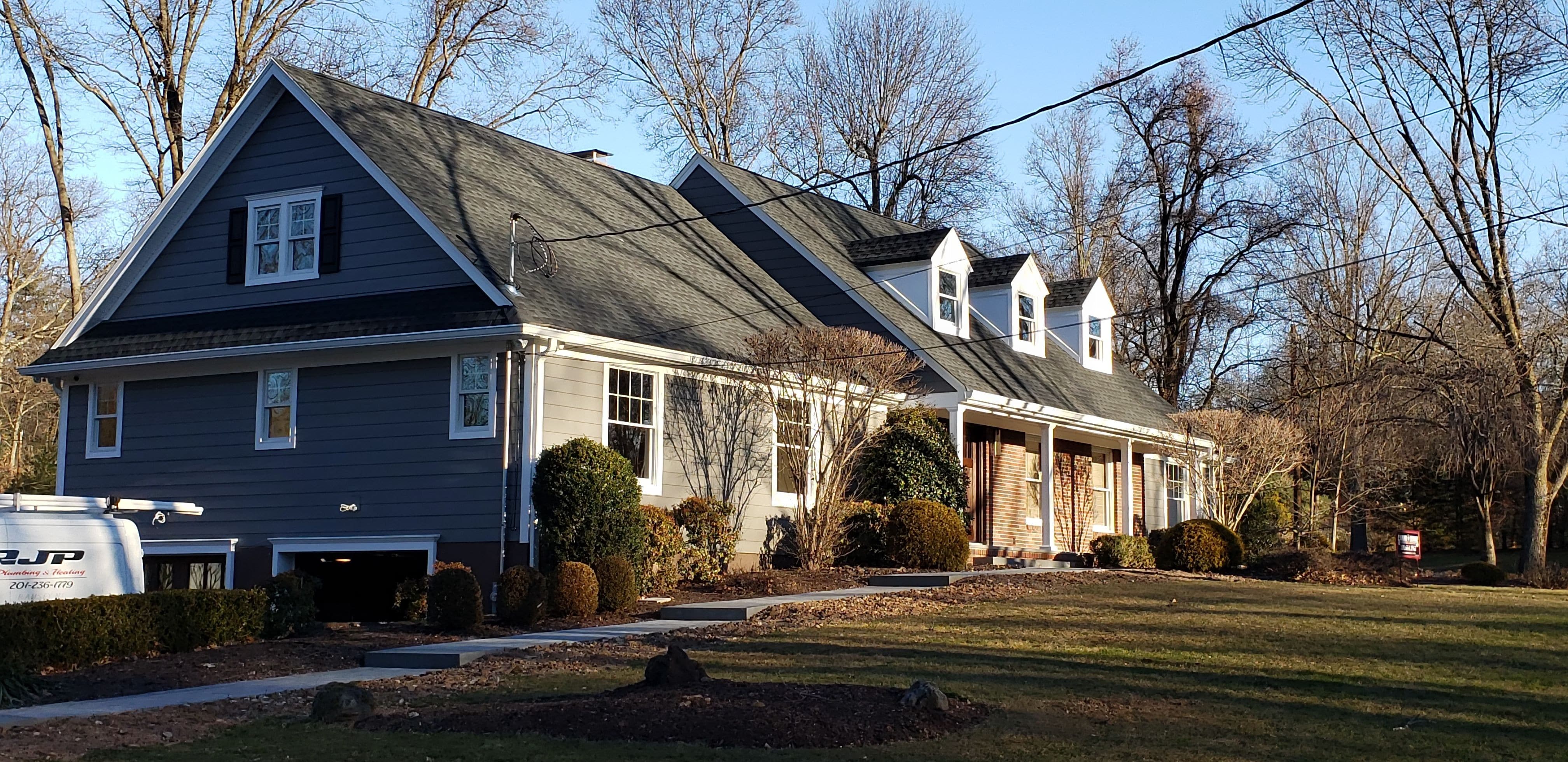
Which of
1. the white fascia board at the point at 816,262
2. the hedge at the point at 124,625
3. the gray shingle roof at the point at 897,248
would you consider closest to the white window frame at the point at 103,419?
the hedge at the point at 124,625

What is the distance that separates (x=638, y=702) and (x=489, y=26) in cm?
2905

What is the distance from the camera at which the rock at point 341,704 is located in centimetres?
1005

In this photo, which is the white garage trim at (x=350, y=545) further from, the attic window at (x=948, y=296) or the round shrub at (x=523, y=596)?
the attic window at (x=948, y=296)

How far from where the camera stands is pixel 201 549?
19.9 meters

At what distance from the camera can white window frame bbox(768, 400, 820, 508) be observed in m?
21.3

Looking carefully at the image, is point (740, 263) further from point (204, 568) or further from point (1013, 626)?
point (1013, 626)

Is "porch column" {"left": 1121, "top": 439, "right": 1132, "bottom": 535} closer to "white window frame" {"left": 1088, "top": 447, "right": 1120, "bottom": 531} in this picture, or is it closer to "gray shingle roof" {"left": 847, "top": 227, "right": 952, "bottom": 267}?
"white window frame" {"left": 1088, "top": 447, "right": 1120, "bottom": 531}

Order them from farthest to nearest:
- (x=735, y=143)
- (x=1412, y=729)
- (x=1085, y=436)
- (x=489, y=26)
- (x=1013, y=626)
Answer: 1. (x=735, y=143)
2. (x=489, y=26)
3. (x=1085, y=436)
4. (x=1013, y=626)
5. (x=1412, y=729)

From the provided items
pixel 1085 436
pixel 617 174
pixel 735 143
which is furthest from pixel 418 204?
pixel 735 143

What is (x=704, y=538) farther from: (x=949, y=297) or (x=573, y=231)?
A: (x=949, y=297)


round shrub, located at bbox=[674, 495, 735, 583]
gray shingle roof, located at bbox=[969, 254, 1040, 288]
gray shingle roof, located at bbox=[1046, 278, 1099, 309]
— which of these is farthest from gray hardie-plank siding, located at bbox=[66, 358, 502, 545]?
gray shingle roof, located at bbox=[1046, 278, 1099, 309]

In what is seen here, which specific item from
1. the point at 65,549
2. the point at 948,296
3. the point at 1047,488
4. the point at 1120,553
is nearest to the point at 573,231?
the point at 948,296

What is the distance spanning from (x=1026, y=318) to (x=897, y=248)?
13.8 feet

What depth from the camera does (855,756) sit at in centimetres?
862
